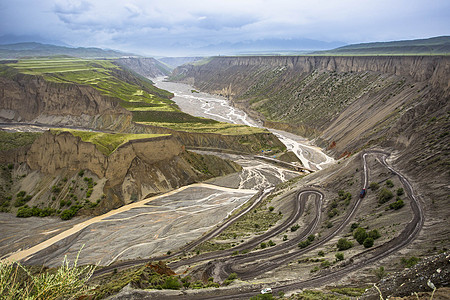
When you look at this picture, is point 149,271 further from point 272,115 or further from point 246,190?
point 272,115

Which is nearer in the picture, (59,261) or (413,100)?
(59,261)

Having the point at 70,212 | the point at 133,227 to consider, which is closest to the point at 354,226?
the point at 133,227

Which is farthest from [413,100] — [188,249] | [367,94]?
[188,249]

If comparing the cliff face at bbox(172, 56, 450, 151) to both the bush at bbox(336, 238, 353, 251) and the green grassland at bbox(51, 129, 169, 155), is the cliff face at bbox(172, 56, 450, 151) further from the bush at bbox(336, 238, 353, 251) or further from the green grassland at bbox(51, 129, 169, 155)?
the green grassland at bbox(51, 129, 169, 155)

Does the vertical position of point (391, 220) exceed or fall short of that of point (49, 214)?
it exceeds it

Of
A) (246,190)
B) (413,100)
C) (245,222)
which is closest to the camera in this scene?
(245,222)

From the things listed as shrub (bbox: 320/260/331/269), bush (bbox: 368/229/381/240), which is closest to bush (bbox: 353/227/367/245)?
bush (bbox: 368/229/381/240)
